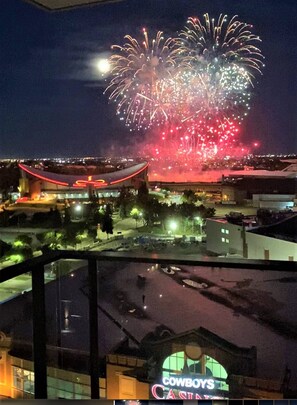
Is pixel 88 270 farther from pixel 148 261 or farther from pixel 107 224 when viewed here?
pixel 107 224

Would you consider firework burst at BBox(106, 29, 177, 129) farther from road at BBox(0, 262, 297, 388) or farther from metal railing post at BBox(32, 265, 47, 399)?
metal railing post at BBox(32, 265, 47, 399)

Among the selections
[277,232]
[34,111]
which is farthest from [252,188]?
[34,111]

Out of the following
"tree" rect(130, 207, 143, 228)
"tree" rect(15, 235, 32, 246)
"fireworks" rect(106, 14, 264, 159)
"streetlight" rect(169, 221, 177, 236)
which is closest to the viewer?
"fireworks" rect(106, 14, 264, 159)

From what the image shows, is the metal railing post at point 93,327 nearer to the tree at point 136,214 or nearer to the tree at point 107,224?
the tree at point 107,224

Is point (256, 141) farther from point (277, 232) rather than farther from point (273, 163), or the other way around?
point (277, 232)

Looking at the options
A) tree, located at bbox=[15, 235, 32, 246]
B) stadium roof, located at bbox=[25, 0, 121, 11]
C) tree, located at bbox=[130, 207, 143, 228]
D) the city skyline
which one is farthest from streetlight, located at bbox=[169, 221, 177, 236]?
stadium roof, located at bbox=[25, 0, 121, 11]

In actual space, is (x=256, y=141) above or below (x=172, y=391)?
above

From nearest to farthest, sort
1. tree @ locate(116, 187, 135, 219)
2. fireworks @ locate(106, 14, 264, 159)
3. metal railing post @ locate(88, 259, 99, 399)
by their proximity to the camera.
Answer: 1. metal railing post @ locate(88, 259, 99, 399)
2. fireworks @ locate(106, 14, 264, 159)
3. tree @ locate(116, 187, 135, 219)
